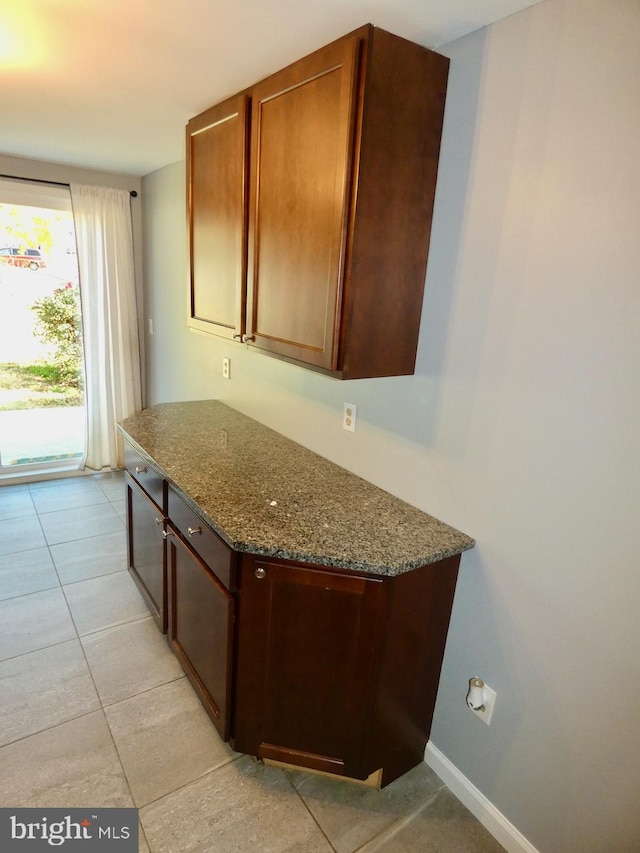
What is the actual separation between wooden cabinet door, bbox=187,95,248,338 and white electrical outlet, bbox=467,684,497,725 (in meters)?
1.51

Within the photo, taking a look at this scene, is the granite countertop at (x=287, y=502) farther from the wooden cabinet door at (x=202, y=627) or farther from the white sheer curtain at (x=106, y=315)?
the white sheer curtain at (x=106, y=315)

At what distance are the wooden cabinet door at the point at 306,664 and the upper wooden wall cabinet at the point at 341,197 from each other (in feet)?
2.12

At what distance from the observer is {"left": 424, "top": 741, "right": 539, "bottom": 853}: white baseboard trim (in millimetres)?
1453

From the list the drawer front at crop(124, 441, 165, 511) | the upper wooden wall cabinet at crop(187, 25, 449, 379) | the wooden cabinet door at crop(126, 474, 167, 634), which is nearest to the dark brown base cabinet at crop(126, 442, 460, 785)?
the drawer front at crop(124, 441, 165, 511)

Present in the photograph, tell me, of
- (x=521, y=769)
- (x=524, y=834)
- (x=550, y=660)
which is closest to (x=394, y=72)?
(x=550, y=660)

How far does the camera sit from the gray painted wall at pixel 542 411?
110cm

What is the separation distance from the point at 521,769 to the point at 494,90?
1.90 meters

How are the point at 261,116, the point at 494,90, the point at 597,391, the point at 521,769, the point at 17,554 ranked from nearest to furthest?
the point at 597,391 < the point at 494,90 < the point at 521,769 < the point at 261,116 < the point at 17,554

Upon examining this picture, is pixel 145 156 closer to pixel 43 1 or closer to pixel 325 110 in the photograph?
pixel 43 1

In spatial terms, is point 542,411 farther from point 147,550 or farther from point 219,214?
point 147,550

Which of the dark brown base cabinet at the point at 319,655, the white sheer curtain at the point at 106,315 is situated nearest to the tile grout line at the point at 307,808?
the dark brown base cabinet at the point at 319,655

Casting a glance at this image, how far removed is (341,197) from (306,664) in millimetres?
1363

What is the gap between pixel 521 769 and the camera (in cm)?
142

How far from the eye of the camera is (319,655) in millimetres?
1458
